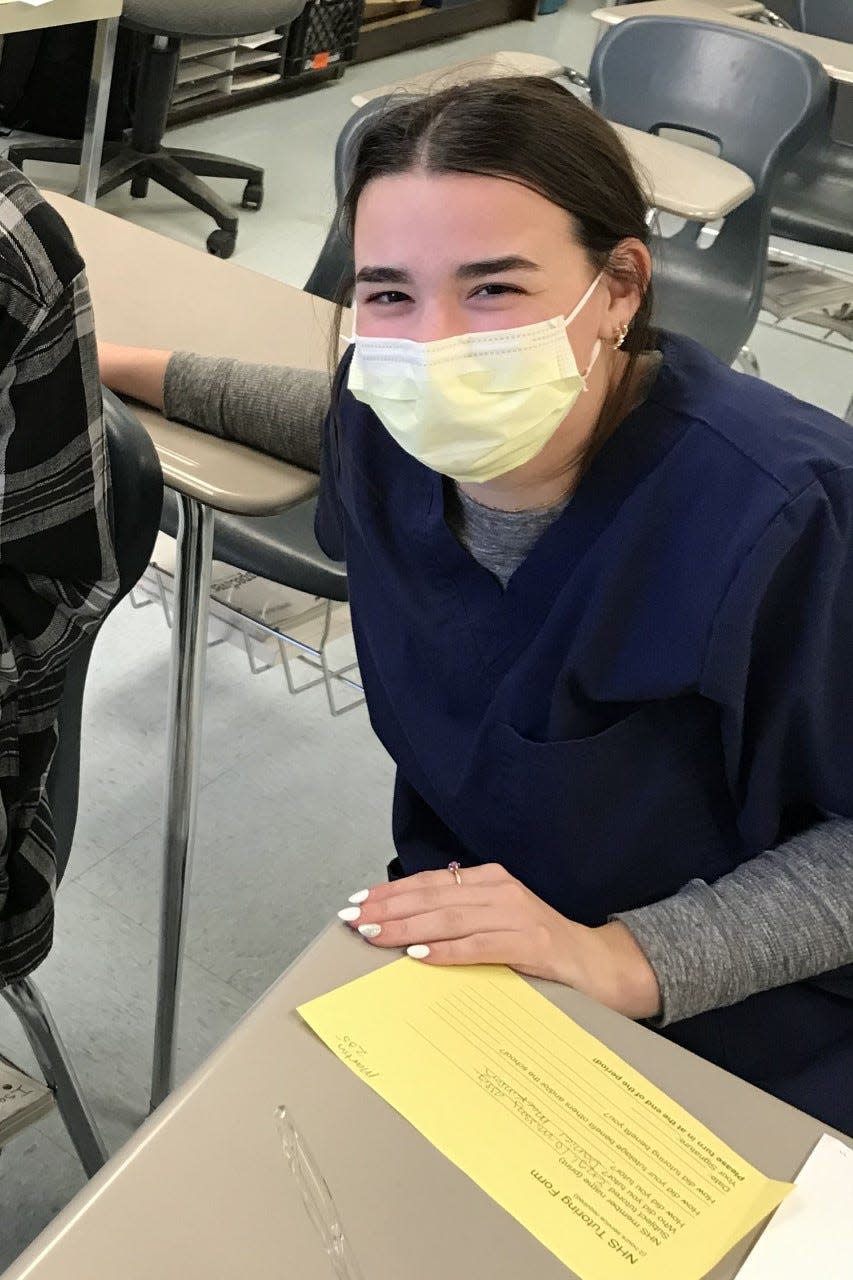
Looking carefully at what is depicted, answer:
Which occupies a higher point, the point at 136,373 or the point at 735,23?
the point at 735,23

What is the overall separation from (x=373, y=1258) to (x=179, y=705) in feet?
2.56

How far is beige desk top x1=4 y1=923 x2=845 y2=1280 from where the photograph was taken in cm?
56

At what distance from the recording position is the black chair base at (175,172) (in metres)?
3.44

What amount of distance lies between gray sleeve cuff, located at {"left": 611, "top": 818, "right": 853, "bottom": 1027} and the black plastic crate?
163 inches

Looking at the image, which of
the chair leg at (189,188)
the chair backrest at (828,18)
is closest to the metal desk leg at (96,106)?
the chair leg at (189,188)

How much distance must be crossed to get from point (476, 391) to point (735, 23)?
2358mm

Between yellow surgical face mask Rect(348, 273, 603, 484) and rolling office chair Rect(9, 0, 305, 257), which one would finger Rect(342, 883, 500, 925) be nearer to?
yellow surgical face mask Rect(348, 273, 603, 484)

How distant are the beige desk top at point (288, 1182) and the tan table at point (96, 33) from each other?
222 cm

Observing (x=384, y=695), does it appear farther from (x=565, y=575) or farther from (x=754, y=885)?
(x=754, y=885)

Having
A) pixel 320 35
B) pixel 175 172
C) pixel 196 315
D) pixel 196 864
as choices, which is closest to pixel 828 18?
pixel 320 35

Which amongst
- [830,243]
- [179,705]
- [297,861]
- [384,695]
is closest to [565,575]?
[384,695]

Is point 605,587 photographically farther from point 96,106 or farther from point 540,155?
point 96,106

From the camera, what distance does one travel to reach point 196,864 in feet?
5.96

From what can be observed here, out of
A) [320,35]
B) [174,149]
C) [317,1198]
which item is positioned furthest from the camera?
[320,35]
